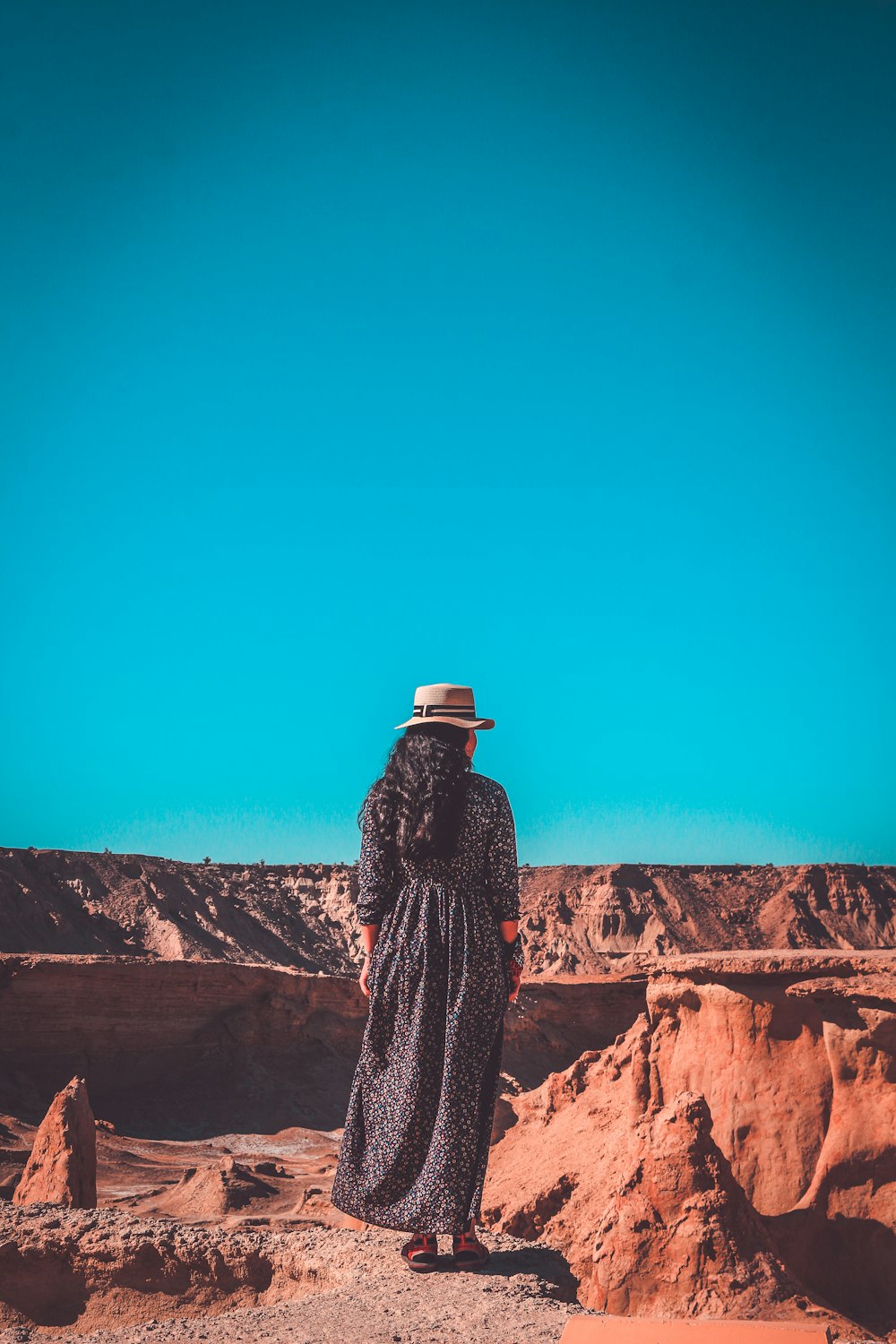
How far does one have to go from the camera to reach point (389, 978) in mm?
3812

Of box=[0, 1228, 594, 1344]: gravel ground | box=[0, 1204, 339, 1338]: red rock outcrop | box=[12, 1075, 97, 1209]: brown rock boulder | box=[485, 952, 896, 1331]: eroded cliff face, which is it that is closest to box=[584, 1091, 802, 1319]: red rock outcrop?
box=[485, 952, 896, 1331]: eroded cliff face

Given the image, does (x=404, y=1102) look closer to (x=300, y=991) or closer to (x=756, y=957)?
(x=756, y=957)

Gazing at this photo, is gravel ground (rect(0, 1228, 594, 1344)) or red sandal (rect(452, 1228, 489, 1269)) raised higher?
red sandal (rect(452, 1228, 489, 1269))

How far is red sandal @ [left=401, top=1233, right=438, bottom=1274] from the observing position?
3475 mm

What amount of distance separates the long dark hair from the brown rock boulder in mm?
3546

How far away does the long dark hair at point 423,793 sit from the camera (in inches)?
149

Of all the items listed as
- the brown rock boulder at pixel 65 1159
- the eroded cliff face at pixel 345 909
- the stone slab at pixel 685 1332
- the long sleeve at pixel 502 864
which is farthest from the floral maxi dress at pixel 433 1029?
the eroded cliff face at pixel 345 909

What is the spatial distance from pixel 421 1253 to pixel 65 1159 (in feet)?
11.4

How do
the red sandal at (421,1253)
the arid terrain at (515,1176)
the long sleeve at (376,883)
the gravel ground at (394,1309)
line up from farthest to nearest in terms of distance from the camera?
the long sleeve at (376,883), the arid terrain at (515,1176), the red sandal at (421,1253), the gravel ground at (394,1309)

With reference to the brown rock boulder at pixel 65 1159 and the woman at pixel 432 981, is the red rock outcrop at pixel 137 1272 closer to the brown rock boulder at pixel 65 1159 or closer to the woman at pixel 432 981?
the woman at pixel 432 981

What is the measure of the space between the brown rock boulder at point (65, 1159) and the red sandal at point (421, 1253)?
329cm

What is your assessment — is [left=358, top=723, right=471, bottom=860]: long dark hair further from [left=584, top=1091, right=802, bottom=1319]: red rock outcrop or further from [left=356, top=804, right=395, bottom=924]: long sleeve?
[left=584, top=1091, right=802, bottom=1319]: red rock outcrop

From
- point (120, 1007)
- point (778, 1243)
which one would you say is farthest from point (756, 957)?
point (120, 1007)

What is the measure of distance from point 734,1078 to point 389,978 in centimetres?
273
